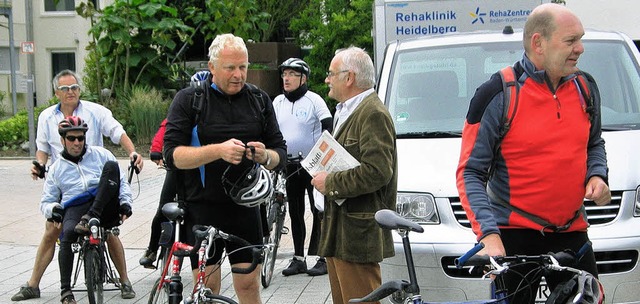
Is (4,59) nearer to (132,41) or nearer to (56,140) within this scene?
(132,41)

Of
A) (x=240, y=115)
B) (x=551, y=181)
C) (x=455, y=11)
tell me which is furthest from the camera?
(x=455, y=11)

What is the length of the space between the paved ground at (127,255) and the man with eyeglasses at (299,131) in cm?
25

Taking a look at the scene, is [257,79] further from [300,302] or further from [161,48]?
[300,302]

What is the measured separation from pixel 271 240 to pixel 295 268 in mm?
357

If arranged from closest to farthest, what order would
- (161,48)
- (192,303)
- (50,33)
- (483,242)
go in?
(483,242)
(192,303)
(161,48)
(50,33)

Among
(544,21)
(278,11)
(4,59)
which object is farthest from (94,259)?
(4,59)

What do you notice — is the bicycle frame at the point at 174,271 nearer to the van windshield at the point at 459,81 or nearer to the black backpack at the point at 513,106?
the black backpack at the point at 513,106

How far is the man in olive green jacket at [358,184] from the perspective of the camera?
5.30 metres

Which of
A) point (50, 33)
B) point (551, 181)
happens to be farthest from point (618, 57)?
point (50, 33)

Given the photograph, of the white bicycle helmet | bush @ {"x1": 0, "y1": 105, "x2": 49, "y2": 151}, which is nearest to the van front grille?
the white bicycle helmet

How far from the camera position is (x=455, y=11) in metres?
10.8

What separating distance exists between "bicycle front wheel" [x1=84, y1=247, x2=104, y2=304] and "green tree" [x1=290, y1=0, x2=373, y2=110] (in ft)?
52.4

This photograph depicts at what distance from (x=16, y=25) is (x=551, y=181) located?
38792 millimetres

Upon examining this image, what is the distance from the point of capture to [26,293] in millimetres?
8500
